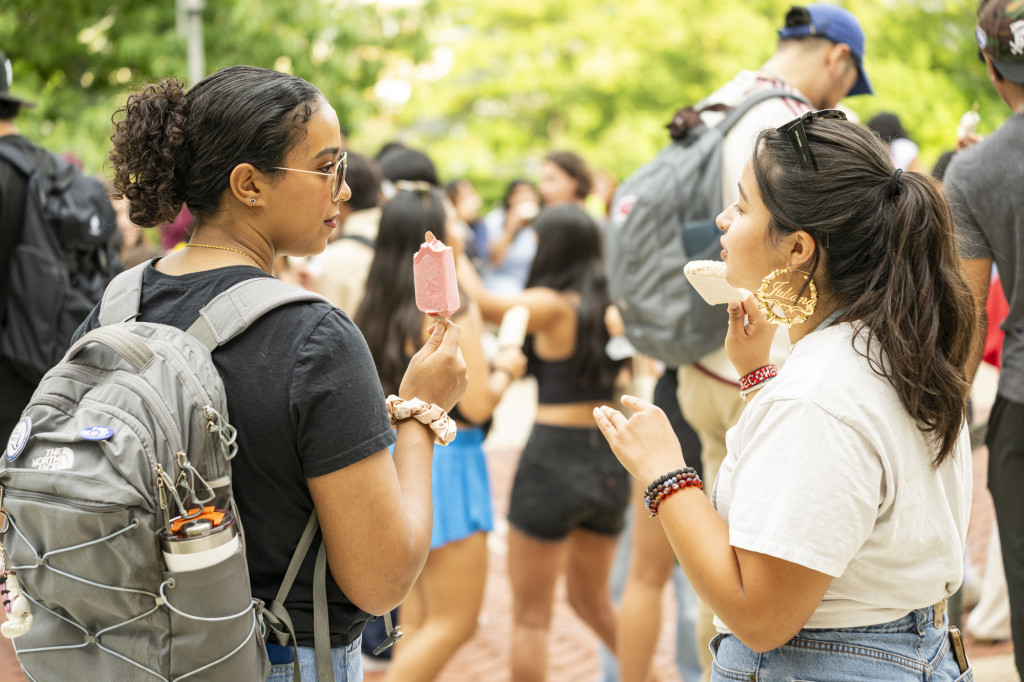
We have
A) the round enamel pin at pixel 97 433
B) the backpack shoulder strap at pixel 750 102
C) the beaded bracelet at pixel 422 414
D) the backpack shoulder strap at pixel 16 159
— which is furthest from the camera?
the backpack shoulder strap at pixel 16 159

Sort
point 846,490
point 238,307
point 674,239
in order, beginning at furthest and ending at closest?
point 674,239, point 238,307, point 846,490

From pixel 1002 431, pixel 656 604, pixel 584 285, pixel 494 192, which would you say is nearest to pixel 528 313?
pixel 584 285

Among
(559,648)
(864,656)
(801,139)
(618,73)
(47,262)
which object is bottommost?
(618,73)

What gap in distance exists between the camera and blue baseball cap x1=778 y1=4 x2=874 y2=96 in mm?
3695

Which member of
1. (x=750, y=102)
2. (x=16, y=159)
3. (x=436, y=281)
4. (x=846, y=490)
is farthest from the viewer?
(x=16, y=159)

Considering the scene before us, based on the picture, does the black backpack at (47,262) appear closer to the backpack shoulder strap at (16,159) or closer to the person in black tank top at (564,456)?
the backpack shoulder strap at (16,159)

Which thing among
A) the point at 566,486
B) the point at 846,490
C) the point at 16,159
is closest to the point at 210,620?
the point at 846,490

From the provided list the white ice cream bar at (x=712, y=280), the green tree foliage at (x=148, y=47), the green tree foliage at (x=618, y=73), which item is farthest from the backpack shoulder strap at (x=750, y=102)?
the green tree foliage at (x=618, y=73)

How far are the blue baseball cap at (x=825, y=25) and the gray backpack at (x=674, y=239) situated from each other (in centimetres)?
36

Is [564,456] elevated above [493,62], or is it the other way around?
[564,456]

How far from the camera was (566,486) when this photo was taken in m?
4.40

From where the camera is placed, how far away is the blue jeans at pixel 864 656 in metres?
1.90

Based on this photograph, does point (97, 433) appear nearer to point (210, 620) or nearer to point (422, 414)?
point (210, 620)

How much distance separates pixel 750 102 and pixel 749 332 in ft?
4.59
